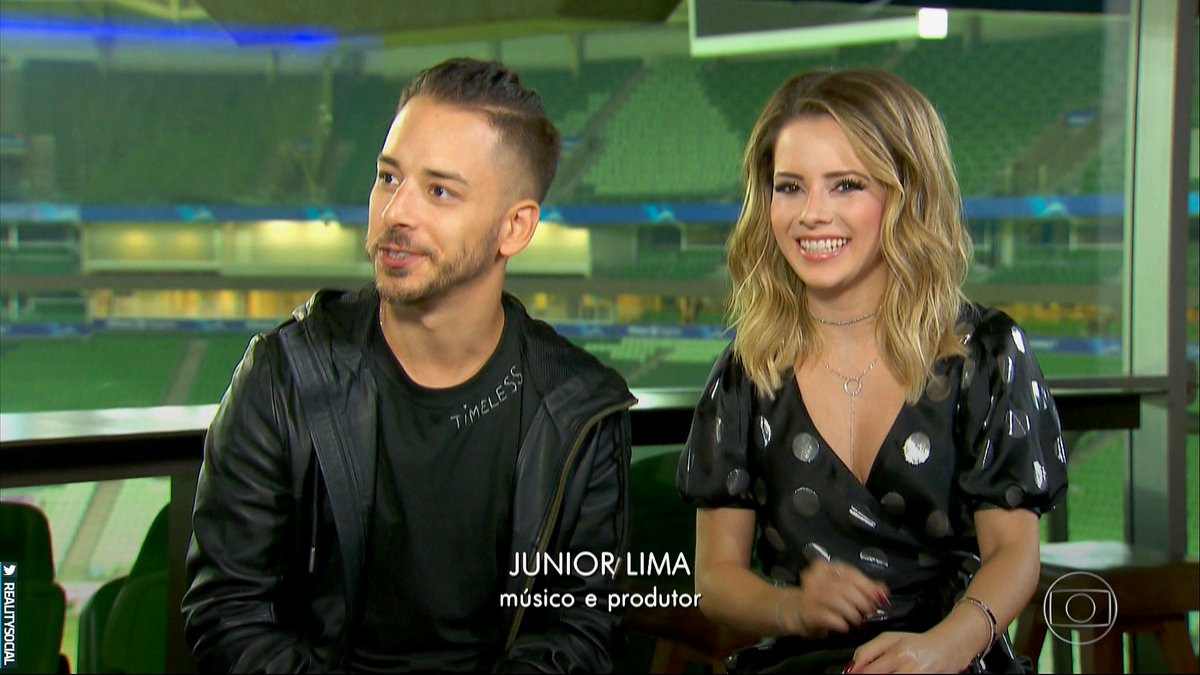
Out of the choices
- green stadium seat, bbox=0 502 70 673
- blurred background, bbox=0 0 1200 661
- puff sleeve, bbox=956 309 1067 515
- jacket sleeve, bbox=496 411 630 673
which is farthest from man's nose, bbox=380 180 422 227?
blurred background, bbox=0 0 1200 661

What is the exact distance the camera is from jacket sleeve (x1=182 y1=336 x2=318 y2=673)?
4.30 ft

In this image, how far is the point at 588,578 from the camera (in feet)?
4.52

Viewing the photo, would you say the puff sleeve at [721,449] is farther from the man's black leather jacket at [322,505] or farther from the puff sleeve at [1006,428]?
the puff sleeve at [1006,428]

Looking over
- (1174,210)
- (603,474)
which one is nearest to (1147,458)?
(1174,210)

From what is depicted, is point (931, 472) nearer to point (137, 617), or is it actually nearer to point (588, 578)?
point (588, 578)

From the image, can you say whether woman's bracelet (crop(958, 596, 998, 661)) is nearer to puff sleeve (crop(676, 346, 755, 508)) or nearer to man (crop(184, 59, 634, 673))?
puff sleeve (crop(676, 346, 755, 508))

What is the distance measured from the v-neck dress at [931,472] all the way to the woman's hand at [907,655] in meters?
0.15

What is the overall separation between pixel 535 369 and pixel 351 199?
2270 mm

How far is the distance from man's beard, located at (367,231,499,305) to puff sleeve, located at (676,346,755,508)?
0.36 metres

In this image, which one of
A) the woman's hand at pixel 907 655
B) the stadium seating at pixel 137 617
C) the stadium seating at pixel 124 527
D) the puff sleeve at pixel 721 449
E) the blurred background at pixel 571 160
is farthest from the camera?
the blurred background at pixel 571 160

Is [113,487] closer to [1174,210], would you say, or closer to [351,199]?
[351,199]

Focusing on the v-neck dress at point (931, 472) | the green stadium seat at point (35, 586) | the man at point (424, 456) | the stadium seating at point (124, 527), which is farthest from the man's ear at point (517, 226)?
the stadium seating at point (124, 527)

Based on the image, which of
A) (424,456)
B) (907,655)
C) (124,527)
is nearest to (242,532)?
(424,456)

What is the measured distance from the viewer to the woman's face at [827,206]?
141 centimetres
